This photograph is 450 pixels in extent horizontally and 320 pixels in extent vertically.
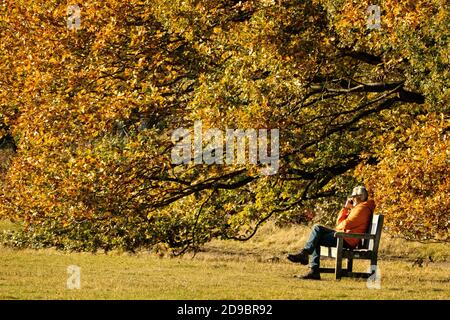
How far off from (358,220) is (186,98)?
665 cm

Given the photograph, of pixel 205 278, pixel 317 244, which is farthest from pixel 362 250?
pixel 205 278

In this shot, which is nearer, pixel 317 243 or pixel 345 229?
pixel 345 229

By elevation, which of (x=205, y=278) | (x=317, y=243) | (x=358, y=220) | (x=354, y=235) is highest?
(x=358, y=220)

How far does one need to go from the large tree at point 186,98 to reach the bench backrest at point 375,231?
74 cm

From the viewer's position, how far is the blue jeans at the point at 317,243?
17.3 meters

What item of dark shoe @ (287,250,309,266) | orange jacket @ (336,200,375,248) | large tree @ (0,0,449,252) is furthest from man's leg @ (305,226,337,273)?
large tree @ (0,0,449,252)

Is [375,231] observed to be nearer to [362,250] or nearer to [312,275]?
[362,250]

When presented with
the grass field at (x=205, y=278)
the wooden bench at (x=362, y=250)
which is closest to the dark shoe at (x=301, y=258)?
the grass field at (x=205, y=278)

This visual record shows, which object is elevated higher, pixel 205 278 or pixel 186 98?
pixel 186 98

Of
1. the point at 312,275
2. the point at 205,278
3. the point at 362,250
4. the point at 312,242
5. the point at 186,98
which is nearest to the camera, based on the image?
the point at 362,250

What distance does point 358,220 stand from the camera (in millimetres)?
17031

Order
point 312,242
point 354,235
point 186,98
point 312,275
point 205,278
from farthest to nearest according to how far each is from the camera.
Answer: point 186,98, point 205,278, point 312,275, point 312,242, point 354,235

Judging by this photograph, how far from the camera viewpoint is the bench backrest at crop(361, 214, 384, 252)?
55.4 feet

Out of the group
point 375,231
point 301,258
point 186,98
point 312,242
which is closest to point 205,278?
point 301,258
